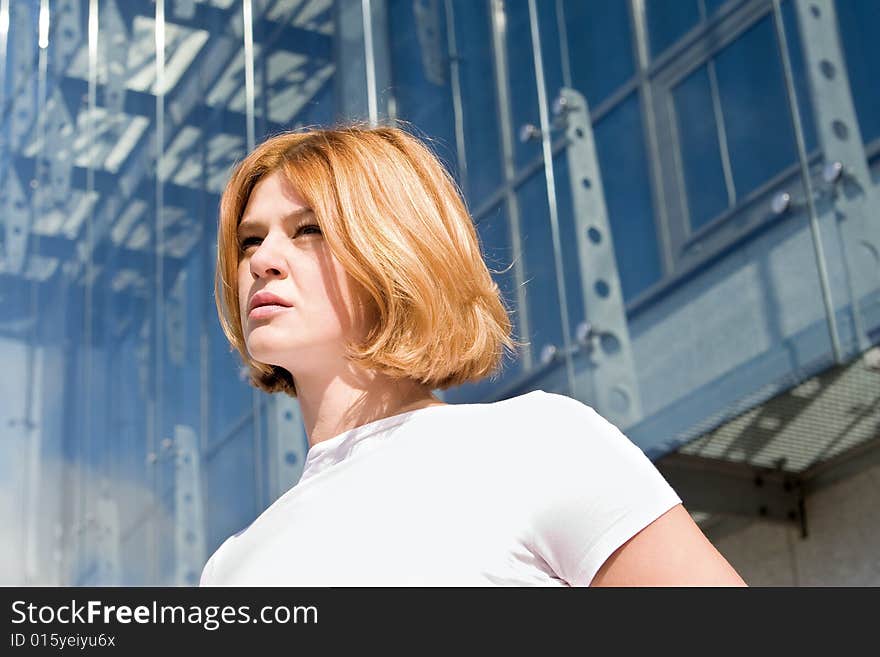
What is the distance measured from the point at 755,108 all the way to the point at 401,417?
2.70 m

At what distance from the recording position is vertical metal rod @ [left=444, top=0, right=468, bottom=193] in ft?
15.9

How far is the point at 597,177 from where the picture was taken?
4.21m

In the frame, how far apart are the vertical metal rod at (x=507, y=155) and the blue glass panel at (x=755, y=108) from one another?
2.78 ft

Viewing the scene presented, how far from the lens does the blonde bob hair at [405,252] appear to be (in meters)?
1.24

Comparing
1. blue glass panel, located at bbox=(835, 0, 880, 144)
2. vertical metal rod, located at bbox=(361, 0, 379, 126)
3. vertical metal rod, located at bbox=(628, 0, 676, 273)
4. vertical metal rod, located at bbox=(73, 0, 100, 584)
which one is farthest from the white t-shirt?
vertical metal rod, located at bbox=(73, 0, 100, 584)

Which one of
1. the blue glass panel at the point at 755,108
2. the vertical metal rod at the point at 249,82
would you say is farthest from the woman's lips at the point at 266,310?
the vertical metal rod at the point at 249,82

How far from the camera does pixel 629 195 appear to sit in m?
4.08

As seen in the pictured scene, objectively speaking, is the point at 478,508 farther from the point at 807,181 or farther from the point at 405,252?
the point at 807,181

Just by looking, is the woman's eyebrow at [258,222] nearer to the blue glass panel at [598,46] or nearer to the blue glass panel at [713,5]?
A: the blue glass panel at [713,5]

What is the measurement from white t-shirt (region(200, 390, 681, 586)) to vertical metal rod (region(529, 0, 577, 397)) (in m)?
2.98

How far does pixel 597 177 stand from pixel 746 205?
2.19 ft

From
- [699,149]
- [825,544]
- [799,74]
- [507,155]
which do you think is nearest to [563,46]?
[507,155]
